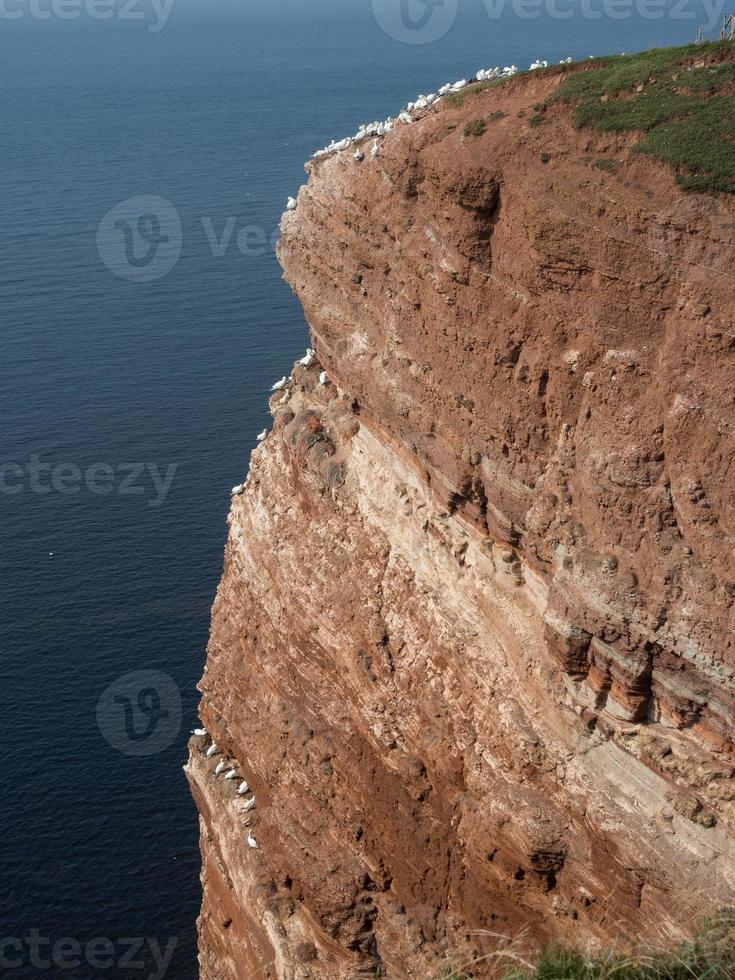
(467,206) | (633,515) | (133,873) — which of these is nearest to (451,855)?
(633,515)

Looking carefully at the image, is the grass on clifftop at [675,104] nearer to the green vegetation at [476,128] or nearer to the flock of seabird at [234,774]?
the green vegetation at [476,128]

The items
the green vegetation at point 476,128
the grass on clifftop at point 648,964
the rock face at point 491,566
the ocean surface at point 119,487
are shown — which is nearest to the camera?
the grass on clifftop at point 648,964

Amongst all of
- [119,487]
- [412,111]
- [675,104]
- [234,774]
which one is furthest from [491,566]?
[119,487]

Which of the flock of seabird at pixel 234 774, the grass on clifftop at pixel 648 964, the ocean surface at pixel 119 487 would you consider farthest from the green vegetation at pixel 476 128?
the ocean surface at pixel 119 487

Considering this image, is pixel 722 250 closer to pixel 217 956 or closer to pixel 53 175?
pixel 217 956

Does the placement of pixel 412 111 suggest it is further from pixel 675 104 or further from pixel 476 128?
pixel 675 104

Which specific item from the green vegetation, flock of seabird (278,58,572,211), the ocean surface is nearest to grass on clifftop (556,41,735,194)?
the green vegetation
